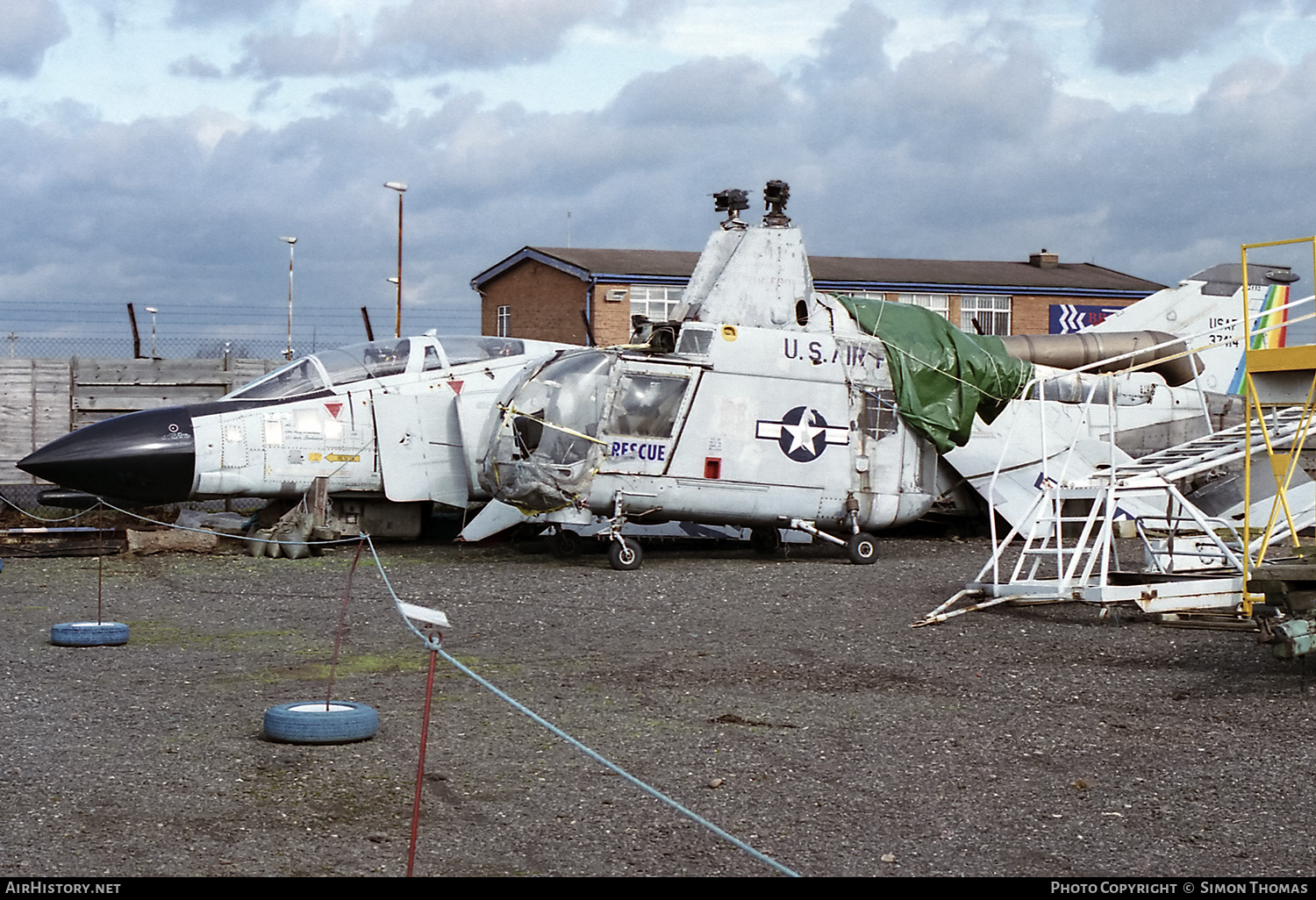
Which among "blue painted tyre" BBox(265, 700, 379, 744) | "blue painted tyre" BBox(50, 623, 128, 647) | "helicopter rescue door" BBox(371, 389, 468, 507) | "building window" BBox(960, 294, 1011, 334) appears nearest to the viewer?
"blue painted tyre" BBox(265, 700, 379, 744)

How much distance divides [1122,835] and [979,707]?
2.42 metres

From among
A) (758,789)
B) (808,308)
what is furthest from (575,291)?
(758,789)

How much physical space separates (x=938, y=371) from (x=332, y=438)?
700 cm

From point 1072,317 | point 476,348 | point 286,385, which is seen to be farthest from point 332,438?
point 1072,317

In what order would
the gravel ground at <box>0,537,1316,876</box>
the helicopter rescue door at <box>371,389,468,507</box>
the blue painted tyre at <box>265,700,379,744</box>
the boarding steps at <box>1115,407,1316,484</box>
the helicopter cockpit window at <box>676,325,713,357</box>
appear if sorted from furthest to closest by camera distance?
the helicopter rescue door at <box>371,389,468,507</box> → the helicopter cockpit window at <box>676,325,713,357</box> → the boarding steps at <box>1115,407,1316,484</box> → the blue painted tyre at <box>265,700,379,744</box> → the gravel ground at <box>0,537,1316,876</box>

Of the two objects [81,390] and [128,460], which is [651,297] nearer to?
[81,390]

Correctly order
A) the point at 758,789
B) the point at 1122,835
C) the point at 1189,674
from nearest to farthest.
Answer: the point at 1122,835
the point at 758,789
the point at 1189,674

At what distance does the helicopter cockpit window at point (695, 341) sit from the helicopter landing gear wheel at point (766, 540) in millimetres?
2603

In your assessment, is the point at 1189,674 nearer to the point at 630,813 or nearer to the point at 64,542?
the point at 630,813

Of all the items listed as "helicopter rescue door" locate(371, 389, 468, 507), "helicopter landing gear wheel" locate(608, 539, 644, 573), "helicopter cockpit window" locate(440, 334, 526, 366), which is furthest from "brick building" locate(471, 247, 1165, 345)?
"helicopter landing gear wheel" locate(608, 539, 644, 573)

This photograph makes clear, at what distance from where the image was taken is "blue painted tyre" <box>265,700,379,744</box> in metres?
6.45

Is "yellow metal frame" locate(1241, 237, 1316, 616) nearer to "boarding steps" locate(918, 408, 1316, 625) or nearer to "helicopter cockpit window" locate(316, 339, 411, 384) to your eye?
A: "boarding steps" locate(918, 408, 1316, 625)

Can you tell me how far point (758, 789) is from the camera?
5844 mm

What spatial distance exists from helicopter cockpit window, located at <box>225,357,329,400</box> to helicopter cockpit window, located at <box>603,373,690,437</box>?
3.52m
